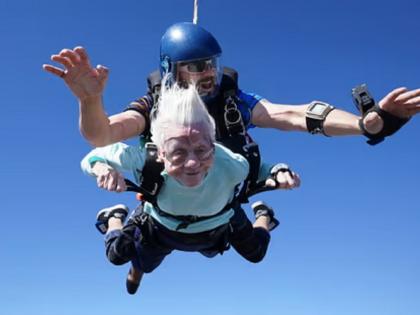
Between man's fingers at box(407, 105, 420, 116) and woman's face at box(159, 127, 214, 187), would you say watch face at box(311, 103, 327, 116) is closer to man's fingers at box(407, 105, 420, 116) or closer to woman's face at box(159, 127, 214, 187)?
man's fingers at box(407, 105, 420, 116)

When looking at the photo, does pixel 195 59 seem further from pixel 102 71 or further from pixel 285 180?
pixel 285 180

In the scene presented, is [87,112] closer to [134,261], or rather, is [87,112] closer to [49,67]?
[49,67]

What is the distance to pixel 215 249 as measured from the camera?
247 inches

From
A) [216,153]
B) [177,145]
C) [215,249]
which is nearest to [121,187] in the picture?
[177,145]

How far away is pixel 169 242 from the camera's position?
236 inches

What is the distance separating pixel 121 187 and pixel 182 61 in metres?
1.47

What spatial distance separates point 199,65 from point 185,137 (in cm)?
93

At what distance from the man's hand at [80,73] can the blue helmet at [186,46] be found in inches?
45.1

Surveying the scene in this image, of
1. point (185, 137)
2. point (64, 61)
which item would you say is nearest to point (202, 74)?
point (185, 137)

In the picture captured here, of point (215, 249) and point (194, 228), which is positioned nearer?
point (194, 228)

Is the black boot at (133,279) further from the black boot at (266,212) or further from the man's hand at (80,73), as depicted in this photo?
the man's hand at (80,73)

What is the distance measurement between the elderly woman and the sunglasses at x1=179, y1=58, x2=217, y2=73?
0.37 metres

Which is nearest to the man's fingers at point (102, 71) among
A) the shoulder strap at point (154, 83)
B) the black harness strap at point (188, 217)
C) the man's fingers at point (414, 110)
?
the shoulder strap at point (154, 83)

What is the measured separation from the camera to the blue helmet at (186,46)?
5617 millimetres
